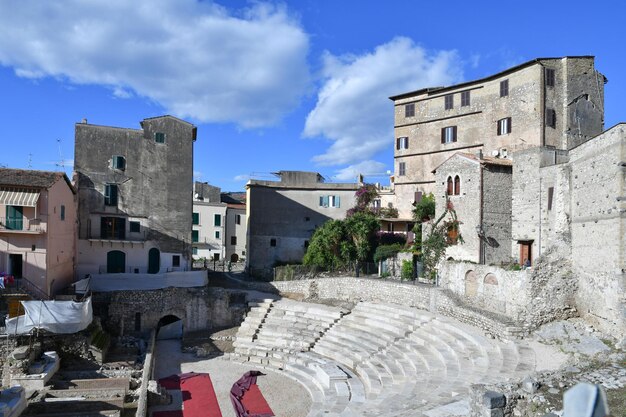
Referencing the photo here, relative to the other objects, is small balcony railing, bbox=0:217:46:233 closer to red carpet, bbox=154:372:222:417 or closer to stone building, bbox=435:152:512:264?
red carpet, bbox=154:372:222:417

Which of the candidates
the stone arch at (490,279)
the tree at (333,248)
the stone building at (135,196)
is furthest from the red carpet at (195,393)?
the stone arch at (490,279)

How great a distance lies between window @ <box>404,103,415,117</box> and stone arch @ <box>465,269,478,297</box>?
17915 mm

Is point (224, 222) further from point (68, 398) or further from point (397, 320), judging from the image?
point (68, 398)

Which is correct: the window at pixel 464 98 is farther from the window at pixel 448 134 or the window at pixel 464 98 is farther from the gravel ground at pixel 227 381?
the gravel ground at pixel 227 381

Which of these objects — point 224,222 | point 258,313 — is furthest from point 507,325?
point 224,222

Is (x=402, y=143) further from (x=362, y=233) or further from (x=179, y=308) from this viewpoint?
(x=179, y=308)

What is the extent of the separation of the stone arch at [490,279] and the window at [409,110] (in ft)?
62.1

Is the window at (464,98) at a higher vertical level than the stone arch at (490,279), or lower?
higher

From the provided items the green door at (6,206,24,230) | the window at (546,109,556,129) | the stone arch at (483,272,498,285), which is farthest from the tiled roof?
the window at (546,109,556,129)

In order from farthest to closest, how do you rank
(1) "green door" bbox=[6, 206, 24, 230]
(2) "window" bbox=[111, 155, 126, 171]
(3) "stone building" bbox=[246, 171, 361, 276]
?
(3) "stone building" bbox=[246, 171, 361, 276] < (2) "window" bbox=[111, 155, 126, 171] < (1) "green door" bbox=[6, 206, 24, 230]

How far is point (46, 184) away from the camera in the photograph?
2439cm

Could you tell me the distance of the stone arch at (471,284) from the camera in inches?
923

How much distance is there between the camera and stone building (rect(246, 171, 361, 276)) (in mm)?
38469

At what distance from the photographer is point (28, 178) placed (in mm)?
24703
